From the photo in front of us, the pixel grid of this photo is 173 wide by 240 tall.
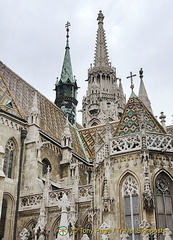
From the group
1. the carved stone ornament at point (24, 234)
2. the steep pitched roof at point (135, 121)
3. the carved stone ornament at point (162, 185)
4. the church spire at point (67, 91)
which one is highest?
the church spire at point (67, 91)

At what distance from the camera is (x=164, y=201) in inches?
435

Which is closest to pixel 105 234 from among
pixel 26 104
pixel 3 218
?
pixel 3 218

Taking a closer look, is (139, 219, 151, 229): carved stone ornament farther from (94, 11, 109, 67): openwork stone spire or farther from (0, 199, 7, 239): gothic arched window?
(94, 11, 109, 67): openwork stone spire

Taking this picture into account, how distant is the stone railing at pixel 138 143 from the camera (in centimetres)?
1162

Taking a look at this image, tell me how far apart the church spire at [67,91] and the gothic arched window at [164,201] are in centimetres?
1763

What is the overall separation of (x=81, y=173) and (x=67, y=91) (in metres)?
12.0

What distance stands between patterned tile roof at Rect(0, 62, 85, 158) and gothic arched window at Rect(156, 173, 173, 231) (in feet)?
28.3

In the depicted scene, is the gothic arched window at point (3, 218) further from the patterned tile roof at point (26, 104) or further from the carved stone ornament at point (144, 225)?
the carved stone ornament at point (144, 225)

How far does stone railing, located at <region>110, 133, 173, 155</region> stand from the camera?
11625 mm

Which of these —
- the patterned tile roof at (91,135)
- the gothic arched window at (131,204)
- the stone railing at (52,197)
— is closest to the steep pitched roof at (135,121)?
the gothic arched window at (131,204)

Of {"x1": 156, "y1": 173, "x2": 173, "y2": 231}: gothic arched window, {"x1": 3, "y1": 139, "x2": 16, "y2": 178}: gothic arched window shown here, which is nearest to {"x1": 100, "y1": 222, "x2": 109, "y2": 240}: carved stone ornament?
{"x1": 156, "y1": 173, "x2": 173, "y2": 231}: gothic arched window

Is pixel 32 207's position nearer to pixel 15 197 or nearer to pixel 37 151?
A: pixel 15 197

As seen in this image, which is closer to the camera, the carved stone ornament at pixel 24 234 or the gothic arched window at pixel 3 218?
the carved stone ornament at pixel 24 234

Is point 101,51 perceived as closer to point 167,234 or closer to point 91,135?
point 91,135
